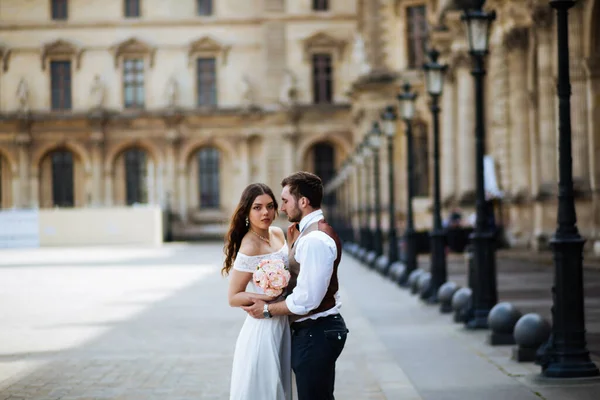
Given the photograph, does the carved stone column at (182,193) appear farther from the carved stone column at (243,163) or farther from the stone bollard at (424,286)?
the stone bollard at (424,286)

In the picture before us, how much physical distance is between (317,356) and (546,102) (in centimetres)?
2436

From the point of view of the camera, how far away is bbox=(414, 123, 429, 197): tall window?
5456 cm

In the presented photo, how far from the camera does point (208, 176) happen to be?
72.4 metres

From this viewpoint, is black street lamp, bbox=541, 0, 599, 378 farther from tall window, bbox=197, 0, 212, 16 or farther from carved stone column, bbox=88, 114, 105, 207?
tall window, bbox=197, 0, 212, 16

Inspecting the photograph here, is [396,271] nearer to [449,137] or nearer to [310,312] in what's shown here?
[449,137]

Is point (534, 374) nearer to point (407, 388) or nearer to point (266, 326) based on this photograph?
point (407, 388)

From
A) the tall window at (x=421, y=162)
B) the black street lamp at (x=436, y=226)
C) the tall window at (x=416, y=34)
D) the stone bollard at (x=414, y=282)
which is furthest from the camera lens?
the tall window at (x=416, y=34)

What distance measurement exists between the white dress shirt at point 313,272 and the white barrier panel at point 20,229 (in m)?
56.4

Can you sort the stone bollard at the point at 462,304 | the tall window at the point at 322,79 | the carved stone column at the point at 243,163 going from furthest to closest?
the tall window at the point at 322,79 → the carved stone column at the point at 243,163 → the stone bollard at the point at 462,304

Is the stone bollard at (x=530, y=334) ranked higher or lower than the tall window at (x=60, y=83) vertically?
lower

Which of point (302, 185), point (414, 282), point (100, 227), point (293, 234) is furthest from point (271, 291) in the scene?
point (100, 227)

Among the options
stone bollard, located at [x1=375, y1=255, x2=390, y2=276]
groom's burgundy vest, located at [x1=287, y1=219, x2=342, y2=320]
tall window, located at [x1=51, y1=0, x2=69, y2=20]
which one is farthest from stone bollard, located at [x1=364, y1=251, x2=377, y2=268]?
tall window, located at [x1=51, y1=0, x2=69, y2=20]

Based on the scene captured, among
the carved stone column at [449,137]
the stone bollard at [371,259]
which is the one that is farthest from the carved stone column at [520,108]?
the carved stone column at [449,137]

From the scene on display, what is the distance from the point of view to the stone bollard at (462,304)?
15287 millimetres
